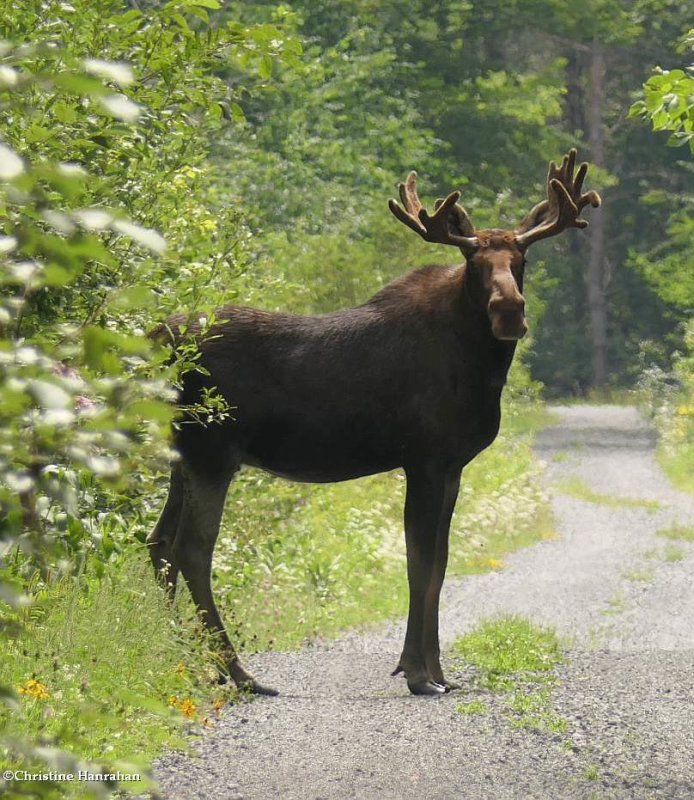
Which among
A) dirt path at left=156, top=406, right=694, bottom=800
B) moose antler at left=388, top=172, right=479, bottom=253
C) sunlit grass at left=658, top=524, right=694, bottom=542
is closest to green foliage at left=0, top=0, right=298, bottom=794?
dirt path at left=156, top=406, right=694, bottom=800

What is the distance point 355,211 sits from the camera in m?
22.6

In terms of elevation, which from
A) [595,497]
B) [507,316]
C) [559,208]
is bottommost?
[595,497]

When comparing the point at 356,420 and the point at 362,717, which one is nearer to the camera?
the point at 362,717

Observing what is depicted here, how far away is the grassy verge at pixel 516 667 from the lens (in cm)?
763

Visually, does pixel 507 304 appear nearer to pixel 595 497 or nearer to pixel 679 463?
pixel 595 497

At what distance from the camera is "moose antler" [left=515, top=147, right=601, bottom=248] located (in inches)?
333

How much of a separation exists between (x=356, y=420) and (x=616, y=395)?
35.4m

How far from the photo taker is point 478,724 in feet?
24.2

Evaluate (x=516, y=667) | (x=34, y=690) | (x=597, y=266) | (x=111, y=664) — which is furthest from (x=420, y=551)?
(x=597, y=266)

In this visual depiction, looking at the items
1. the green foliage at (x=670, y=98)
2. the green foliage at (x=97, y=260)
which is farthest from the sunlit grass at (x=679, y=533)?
the green foliage at (x=670, y=98)

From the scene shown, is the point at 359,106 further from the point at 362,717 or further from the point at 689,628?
the point at 362,717

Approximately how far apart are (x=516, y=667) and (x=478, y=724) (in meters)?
1.60

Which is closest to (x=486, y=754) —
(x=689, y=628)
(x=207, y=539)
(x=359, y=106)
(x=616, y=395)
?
(x=207, y=539)

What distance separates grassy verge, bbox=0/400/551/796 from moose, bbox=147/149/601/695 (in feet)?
1.71
